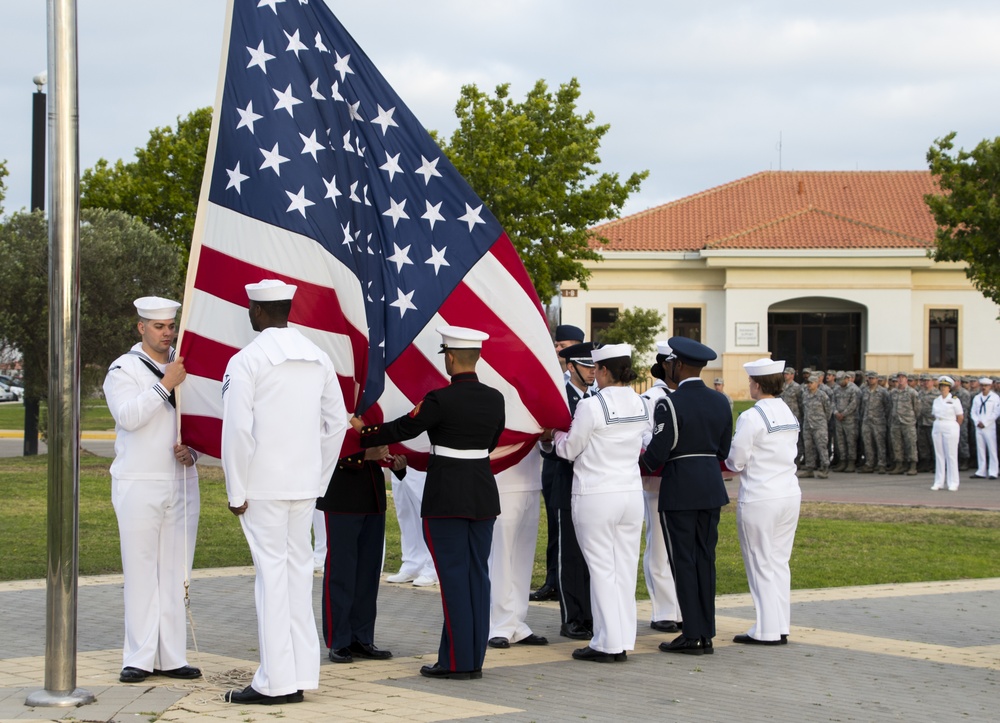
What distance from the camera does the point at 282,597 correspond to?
6.28 metres

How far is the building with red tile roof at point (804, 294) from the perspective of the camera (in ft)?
153

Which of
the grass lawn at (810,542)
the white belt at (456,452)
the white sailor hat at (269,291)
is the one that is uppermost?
the white sailor hat at (269,291)

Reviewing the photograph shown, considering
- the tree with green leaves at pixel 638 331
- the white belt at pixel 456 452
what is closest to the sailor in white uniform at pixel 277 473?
the white belt at pixel 456 452

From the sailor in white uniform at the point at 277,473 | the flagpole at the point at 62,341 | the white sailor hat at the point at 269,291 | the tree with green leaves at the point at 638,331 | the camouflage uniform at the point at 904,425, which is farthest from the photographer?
the tree with green leaves at the point at 638,331

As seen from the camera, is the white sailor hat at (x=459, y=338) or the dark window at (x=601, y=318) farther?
the dark window at (x=601, y=318)

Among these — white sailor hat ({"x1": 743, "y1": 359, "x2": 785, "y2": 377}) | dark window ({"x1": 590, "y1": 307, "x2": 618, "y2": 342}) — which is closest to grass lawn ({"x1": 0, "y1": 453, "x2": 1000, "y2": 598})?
white sailor hat ({"x1": 743, "y1": 359, "x2": 785, "y2": 377})

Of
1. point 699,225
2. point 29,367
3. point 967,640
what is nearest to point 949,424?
point 967,640

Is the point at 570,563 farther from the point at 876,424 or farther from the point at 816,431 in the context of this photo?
the point at 876,424

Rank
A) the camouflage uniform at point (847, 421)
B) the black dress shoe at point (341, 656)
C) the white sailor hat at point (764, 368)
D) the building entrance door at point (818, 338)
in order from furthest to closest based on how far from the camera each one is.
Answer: the building entrance door at point (818, 338) → the camouflage uniform at point (847, 421) → the white sailor hat at point (764, 368) → the black dress shoe at point (341, 656)

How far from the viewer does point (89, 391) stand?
28.1m

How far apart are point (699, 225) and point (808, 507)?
34.1 m

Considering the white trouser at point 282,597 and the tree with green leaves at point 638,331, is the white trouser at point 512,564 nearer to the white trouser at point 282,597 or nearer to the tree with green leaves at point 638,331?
the white trouser at point 282,597

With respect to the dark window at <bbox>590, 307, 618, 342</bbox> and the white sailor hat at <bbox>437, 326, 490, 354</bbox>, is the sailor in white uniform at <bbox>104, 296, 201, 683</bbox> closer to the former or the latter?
the white sailor hat at <bbox>437, 326, 490, 354</bbox>

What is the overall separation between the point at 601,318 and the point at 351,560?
133 ft
